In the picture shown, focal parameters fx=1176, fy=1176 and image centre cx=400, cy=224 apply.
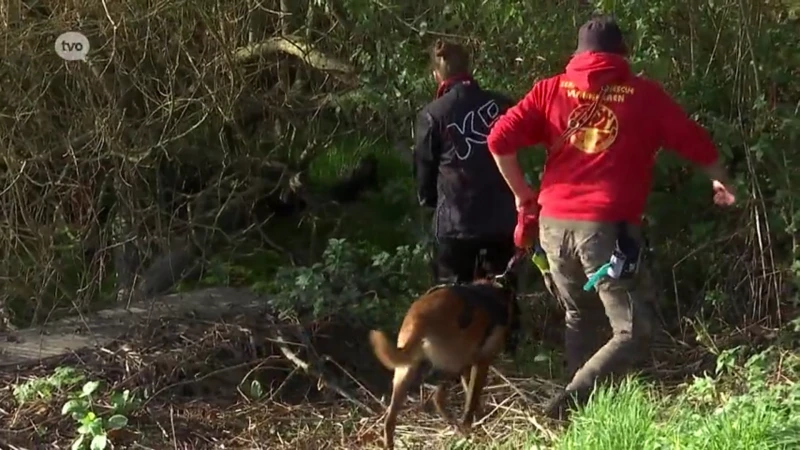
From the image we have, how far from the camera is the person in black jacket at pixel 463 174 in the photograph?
6.00 metres

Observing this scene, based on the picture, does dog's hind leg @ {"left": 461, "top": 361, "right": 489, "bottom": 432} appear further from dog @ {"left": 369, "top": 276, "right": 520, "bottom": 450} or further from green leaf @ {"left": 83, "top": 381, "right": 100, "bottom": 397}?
green leaf @ {"left": 83, "top": 381, "right": 100, "bottom": 397}

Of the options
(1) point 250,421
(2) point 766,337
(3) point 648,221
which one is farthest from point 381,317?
(2) point 766,337

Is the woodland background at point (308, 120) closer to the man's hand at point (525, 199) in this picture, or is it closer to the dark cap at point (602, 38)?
the dark cap at point (602, 38)

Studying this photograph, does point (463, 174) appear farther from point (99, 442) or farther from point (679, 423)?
point (99, 442)

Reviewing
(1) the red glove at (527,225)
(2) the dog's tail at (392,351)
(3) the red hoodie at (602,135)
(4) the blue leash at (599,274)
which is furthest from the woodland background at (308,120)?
(4) the blue leash at (599,274)

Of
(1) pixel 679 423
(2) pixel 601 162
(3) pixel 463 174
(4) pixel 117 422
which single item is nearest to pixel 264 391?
(4) pixel 117 422

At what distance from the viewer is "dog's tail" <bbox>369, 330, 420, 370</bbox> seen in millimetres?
5215

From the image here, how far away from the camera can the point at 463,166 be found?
6051 millimetres

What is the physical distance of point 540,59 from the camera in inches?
274

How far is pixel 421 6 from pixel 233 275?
7.48 ft

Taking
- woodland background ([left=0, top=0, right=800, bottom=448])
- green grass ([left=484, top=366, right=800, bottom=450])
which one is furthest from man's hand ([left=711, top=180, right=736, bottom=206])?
woodland background ([left=0, top=0, right=800, bottom=448])

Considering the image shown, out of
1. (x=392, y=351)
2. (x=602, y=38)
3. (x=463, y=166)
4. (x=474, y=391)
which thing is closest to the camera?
(x=602, y=38)

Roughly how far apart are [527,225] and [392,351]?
85 centimetres

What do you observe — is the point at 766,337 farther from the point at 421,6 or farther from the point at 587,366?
the point at 421,6
